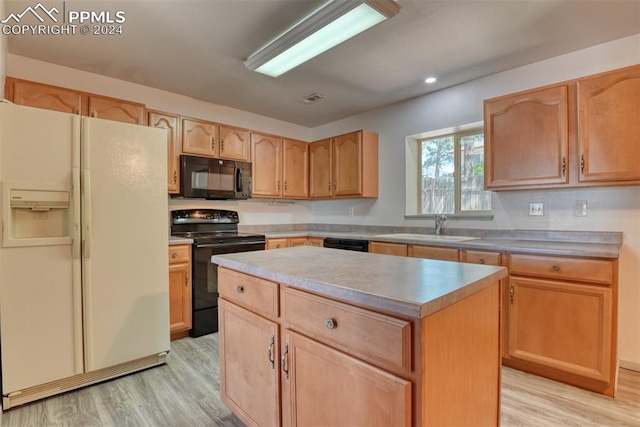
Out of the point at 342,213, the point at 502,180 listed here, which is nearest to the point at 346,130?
the point at 342,213

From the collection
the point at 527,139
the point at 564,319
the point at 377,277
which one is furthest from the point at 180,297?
the point at 527,139

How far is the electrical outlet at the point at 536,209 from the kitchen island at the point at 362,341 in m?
1.75

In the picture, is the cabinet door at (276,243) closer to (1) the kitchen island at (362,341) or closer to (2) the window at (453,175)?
(2) the window at (453,175)

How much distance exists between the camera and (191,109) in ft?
11.6

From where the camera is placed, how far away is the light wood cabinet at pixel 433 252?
256cm

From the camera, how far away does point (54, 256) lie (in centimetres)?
198

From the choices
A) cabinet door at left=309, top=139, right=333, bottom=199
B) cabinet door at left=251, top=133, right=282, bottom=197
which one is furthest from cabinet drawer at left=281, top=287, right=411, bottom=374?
cabinet door at left=309, top=139, right=333, bottom=199

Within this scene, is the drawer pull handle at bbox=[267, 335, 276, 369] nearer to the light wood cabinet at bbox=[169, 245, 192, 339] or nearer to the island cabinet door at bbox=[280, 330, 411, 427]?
the island cabinet door at bbox=[280, 330, 411, 427]

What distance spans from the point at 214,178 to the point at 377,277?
2716 mm

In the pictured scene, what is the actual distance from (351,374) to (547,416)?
1.51 metres

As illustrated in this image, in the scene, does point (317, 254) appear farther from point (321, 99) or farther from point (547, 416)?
point (321, 99)

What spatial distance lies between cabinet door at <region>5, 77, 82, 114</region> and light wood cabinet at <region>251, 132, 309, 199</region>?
1737 mm

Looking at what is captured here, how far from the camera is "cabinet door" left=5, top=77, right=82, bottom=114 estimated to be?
7.89 feet

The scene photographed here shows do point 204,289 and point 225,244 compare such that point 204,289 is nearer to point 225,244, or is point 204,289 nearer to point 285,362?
point 225,244
